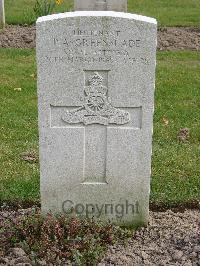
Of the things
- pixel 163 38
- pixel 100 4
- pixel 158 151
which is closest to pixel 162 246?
pixel 158 151

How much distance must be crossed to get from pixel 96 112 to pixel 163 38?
7.15m

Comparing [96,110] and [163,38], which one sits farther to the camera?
[163,38]

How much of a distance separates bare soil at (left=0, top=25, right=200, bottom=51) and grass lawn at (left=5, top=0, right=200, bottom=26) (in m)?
0.72

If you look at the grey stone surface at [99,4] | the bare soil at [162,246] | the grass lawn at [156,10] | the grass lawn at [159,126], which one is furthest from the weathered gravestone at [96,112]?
the grass lawn at [156,10]

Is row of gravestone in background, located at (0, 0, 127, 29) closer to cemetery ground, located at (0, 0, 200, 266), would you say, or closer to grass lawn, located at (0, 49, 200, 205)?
grass lawn, located at (0, 49, 200, 205)

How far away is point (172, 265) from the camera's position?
13.6ft

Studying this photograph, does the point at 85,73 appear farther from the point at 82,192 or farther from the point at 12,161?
the point at 12,161

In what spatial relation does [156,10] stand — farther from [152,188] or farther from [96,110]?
[96,110]

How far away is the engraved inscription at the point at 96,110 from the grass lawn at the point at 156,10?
26.8ft

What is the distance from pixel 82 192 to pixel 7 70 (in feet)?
16.7

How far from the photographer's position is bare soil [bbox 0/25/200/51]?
10.8m

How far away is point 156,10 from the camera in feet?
46.0

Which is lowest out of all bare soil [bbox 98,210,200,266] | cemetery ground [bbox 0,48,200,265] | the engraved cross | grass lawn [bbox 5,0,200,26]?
bare soil [bbox 98,210,200,266]

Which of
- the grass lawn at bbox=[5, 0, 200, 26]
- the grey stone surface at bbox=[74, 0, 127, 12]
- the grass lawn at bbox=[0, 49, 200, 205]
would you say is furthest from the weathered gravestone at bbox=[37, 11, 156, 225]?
the grass lawn at bbox=[5, 0, 200, 26]
